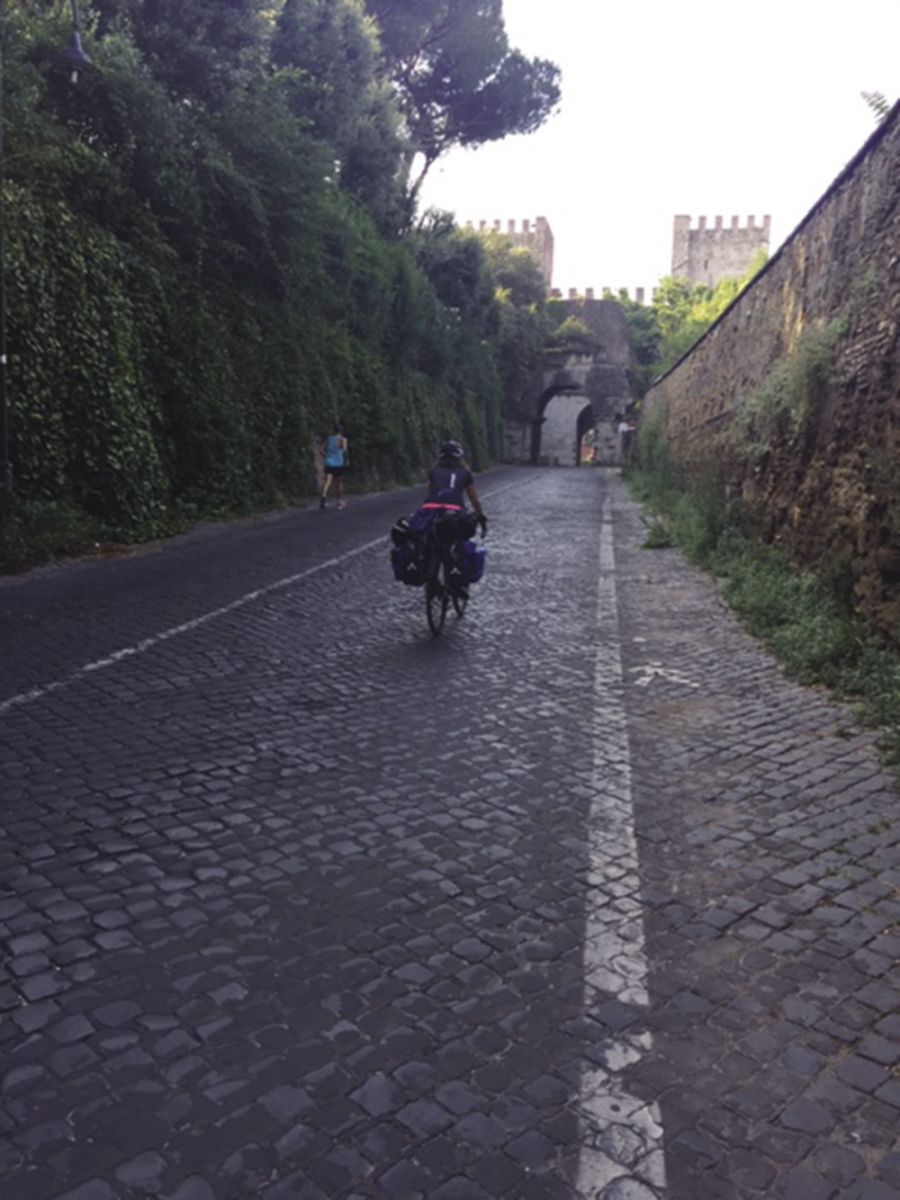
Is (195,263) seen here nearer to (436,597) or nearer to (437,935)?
(436,597)

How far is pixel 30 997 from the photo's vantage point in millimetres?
2891

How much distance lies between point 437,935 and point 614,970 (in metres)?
0.59

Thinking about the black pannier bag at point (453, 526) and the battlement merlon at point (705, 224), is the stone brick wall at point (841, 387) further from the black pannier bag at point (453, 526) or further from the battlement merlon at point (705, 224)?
the battlement merlon at point (705, 224)

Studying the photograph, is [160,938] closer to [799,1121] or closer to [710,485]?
[799,1121]

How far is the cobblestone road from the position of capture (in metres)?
2.35

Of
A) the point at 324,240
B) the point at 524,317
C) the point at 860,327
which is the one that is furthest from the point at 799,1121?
the point at 524,317

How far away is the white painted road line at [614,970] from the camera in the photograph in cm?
230

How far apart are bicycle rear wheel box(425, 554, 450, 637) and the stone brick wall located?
3218 millimetres

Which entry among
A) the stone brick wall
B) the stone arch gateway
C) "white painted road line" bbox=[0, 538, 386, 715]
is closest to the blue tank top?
"white painted road line" bbox=[0, 538, 386, 715]

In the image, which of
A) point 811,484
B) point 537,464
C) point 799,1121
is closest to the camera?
point 799,1121

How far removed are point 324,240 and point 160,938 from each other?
78.8 ft

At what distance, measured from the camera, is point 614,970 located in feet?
10.3

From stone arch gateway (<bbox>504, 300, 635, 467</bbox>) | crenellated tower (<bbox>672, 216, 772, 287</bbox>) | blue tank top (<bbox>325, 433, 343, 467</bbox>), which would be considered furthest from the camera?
crenellated tower (<bbox>672, 216, 772, 287</bbox>)

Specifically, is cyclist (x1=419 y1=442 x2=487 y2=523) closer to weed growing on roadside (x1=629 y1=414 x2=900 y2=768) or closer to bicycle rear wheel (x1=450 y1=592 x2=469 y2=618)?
bicycle rear wheel (x1=450 y1=592 x2=469 y2=618)
